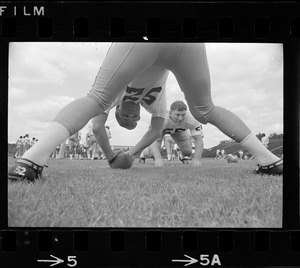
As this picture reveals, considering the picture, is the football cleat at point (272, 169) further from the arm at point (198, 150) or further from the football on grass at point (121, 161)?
the football on grass at point (121, 161)

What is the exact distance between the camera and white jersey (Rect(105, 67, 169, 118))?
2410 mm

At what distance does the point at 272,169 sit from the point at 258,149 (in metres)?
0.15

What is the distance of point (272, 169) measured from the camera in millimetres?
2404

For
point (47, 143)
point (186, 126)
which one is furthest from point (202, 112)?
point (47, 143)

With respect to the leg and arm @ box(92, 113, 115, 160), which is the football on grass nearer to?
arm @ box(92, 113, 115, 160)

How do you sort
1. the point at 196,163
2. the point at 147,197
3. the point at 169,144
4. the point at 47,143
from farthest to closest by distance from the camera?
the point at 169,144 < the point at 196,163 < the point at 47,143 < the point at 147,197

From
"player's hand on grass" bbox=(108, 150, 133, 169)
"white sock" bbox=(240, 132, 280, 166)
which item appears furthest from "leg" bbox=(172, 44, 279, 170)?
"player's hand on grass" bbox=(108, 150, 133, 169)

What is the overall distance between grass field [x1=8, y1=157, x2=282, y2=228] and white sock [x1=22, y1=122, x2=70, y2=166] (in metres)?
0.07

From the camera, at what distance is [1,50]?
2252 millimetres
